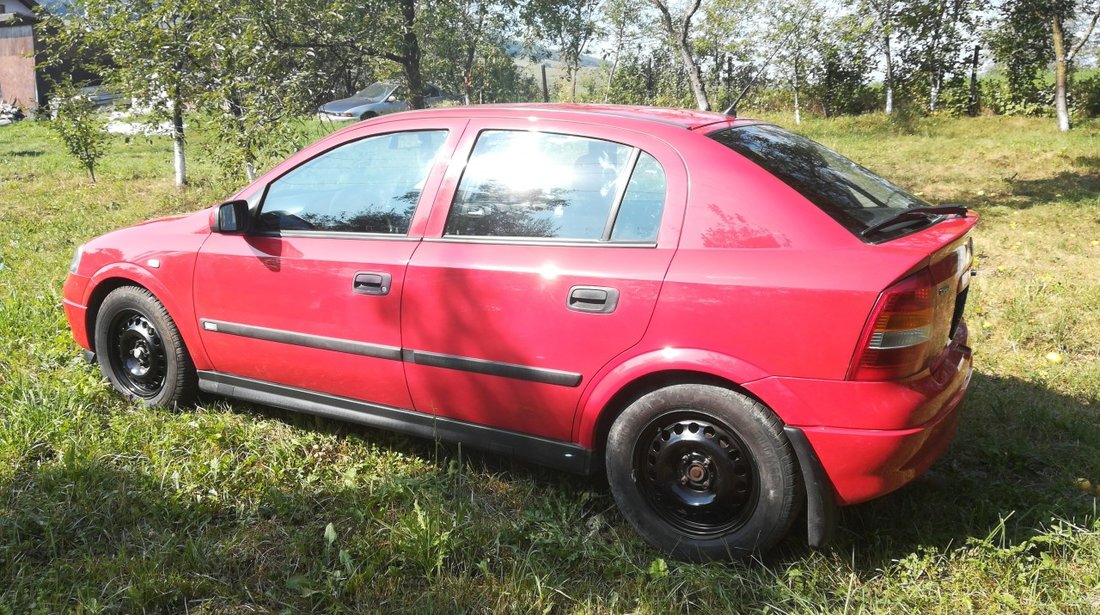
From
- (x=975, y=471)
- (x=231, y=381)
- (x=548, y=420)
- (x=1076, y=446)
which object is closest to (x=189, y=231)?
(x=231, y=381)

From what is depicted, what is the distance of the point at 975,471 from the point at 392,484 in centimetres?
242

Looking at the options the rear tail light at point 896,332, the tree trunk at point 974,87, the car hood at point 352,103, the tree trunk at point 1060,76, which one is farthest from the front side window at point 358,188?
the tree trunk at point 974,87

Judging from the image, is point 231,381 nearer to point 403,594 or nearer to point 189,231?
point 189,231

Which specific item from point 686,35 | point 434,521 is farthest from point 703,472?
point 686,35

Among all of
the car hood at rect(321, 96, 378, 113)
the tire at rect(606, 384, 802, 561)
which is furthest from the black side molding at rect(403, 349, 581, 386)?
the car hood at rect(321, 96, 378, 113)

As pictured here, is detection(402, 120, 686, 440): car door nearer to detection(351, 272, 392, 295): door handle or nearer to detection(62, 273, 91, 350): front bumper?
detection(351, 272, 392, 295): door handle

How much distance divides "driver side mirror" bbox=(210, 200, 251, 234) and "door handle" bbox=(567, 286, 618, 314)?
5.42 ft

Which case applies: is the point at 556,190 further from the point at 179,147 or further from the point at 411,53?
the point at 179,147

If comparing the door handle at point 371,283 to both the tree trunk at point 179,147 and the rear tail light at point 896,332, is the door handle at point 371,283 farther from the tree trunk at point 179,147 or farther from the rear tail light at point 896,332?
the tree trunk at point 179,147

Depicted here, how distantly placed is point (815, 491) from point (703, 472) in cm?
36

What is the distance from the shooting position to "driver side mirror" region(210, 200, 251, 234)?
3414 millimetres

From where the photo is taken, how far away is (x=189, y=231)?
3719 mm

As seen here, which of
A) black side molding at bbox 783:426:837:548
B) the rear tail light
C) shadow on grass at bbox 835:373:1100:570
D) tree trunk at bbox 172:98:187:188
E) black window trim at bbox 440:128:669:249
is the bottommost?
shadow on grass at bbox 835:373:1100:570

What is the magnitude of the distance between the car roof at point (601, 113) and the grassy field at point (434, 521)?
149 centimetres
